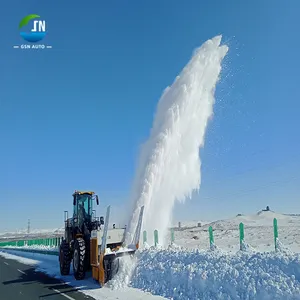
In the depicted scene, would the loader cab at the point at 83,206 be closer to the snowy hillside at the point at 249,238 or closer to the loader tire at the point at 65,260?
the loader tire at the point at 65,260

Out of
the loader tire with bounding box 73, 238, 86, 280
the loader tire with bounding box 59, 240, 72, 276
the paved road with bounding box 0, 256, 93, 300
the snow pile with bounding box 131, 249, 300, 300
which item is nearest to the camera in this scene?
the snow pile with bounding box 131, 249, 300, 300

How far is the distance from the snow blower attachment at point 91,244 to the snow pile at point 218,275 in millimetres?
1031

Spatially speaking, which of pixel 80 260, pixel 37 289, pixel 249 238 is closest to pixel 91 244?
pixel 80 260

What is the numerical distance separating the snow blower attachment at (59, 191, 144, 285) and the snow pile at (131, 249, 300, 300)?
3.38 feet

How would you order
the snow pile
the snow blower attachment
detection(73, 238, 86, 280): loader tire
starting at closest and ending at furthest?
1. the snow pile
2. the snow blower attachment
3. detection(73, 238, 86, 280): loader tire

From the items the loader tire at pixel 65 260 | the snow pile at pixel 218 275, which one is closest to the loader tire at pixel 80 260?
the loader tire at pixel 65 260

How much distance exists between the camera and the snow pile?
7.44 m

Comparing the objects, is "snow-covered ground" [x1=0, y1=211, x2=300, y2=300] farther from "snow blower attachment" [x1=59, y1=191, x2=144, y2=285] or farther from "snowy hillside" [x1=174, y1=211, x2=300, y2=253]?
"snowy hillside" [x1=174, y1=211, x2=300, y2=253]

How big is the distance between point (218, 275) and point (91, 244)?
5.79 m

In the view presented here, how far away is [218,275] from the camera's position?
28.3 feet

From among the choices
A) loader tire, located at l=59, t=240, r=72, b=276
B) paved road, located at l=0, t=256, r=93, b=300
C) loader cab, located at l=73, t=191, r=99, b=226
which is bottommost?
paved road, located at l=0, t=256, r=93, b=300

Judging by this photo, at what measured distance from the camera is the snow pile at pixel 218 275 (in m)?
7.44

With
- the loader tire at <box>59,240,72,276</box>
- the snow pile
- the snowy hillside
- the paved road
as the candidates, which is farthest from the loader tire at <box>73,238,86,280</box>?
the snowy hillside

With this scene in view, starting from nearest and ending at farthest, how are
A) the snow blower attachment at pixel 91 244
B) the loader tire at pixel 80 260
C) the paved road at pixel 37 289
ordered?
the paved road at pixel 37 289 → the snow blower attachment at pixel 91 244 → the loader tire at pixel 80 260
